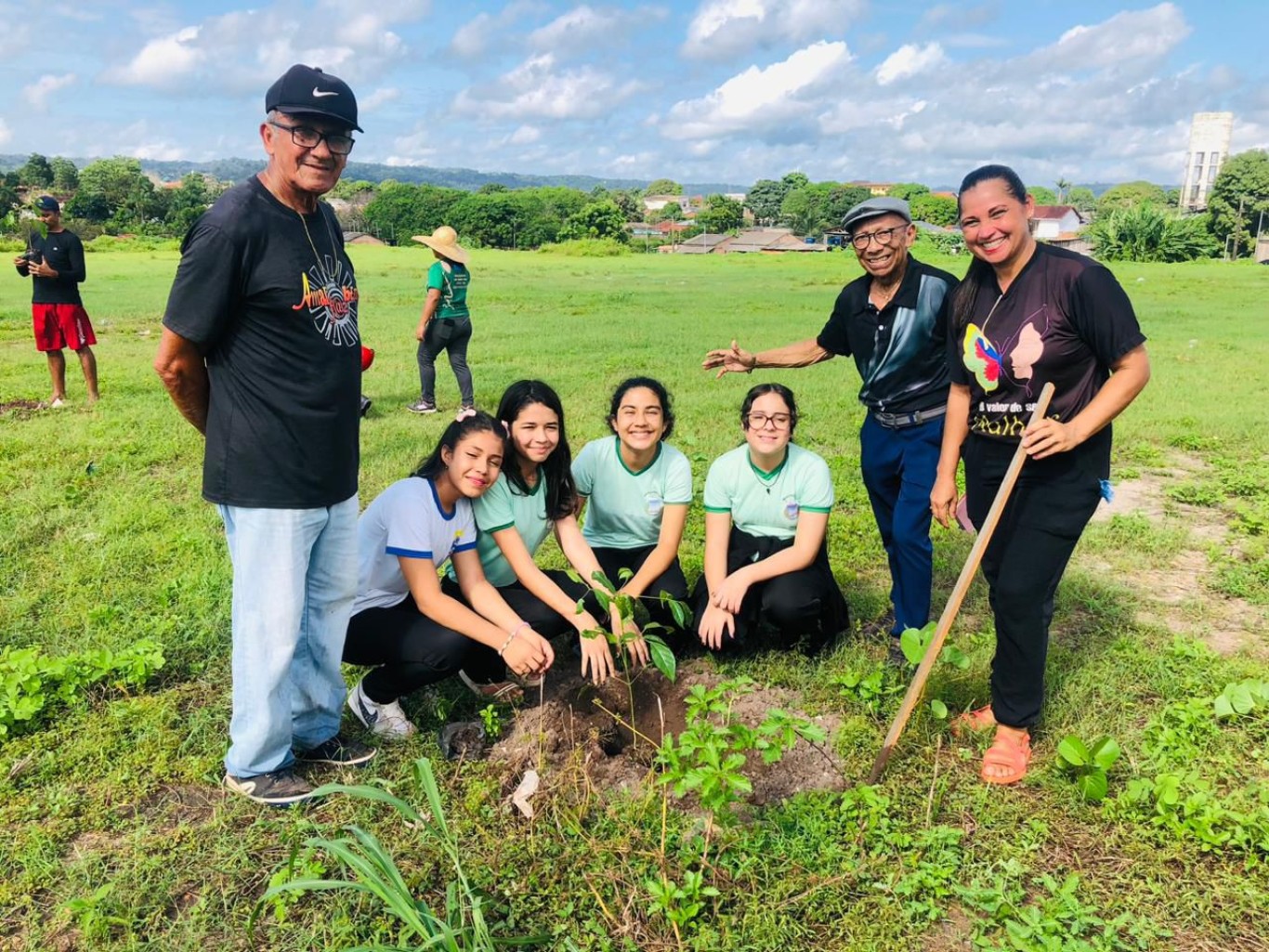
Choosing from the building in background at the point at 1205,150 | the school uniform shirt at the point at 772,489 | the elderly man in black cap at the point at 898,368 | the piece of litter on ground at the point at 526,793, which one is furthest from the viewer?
the building in background at the point at 1205,150

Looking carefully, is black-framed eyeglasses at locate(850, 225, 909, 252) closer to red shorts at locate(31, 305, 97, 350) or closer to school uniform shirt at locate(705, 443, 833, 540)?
school uniform shirt at locate(705, 443, 833, 540)

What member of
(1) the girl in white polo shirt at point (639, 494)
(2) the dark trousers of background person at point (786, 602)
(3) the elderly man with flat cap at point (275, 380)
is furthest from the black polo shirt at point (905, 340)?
(3) the elderly man with flat cap at point (275, 380)

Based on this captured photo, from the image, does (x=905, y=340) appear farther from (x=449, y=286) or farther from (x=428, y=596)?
(x=449, y=286)

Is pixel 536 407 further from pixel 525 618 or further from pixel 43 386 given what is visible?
pixel 43 386

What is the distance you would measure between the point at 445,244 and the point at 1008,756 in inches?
306

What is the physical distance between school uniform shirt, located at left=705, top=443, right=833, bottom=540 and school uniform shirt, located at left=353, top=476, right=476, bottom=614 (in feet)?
4.11

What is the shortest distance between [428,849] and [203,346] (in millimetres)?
1784

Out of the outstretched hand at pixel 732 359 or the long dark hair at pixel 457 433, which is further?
the outstretched hand at pixel 732 359

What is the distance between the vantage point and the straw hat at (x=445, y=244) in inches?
358

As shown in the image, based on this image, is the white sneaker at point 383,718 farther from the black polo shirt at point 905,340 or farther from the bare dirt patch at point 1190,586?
the bare dirt patch at point 1190,586

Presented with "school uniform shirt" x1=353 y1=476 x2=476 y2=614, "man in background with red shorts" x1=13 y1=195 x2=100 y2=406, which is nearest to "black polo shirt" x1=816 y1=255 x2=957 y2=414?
"school uniform shirt" x1=353 y1=476 x2=476 y2=614

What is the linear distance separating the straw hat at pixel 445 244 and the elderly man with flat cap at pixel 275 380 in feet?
20.1

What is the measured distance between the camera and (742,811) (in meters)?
3.16

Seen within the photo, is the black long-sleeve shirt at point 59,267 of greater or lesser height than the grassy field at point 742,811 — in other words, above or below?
above
